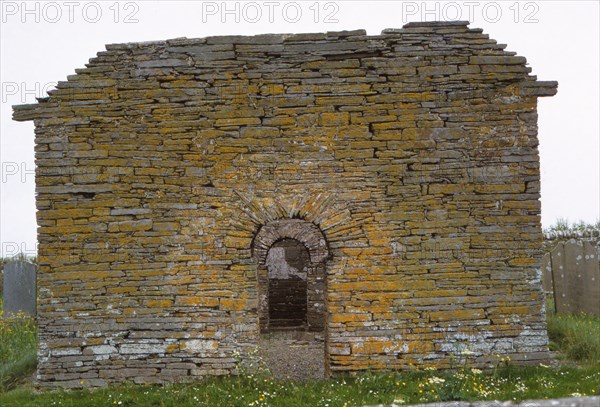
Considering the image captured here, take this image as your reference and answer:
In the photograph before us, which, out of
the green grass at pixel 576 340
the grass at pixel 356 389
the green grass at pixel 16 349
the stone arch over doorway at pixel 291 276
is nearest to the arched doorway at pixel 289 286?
the stone arch over doorway at pixel 291 276

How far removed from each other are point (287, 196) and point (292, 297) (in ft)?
26.2

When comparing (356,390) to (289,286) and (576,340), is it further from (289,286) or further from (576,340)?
(289,286)

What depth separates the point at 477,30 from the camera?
25.5 ft

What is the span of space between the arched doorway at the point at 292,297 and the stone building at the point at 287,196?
2.04m

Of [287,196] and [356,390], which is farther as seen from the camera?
[287,196]

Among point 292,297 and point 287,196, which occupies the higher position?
point 287,196

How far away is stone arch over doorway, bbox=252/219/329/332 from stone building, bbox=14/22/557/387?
5.31m

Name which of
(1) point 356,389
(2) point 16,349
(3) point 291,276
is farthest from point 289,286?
(1) point 356,389

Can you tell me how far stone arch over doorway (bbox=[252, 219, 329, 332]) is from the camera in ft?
42.7

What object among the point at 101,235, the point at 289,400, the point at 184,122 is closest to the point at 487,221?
the point at 289,400

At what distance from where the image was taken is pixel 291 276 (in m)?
15.2

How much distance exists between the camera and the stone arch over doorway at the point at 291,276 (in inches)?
512

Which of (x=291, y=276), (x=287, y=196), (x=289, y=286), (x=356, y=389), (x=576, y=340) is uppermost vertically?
(x=287, y=196)

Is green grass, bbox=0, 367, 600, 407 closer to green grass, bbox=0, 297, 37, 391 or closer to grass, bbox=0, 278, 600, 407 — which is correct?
grass, bbox=0, 278, 600, 407
